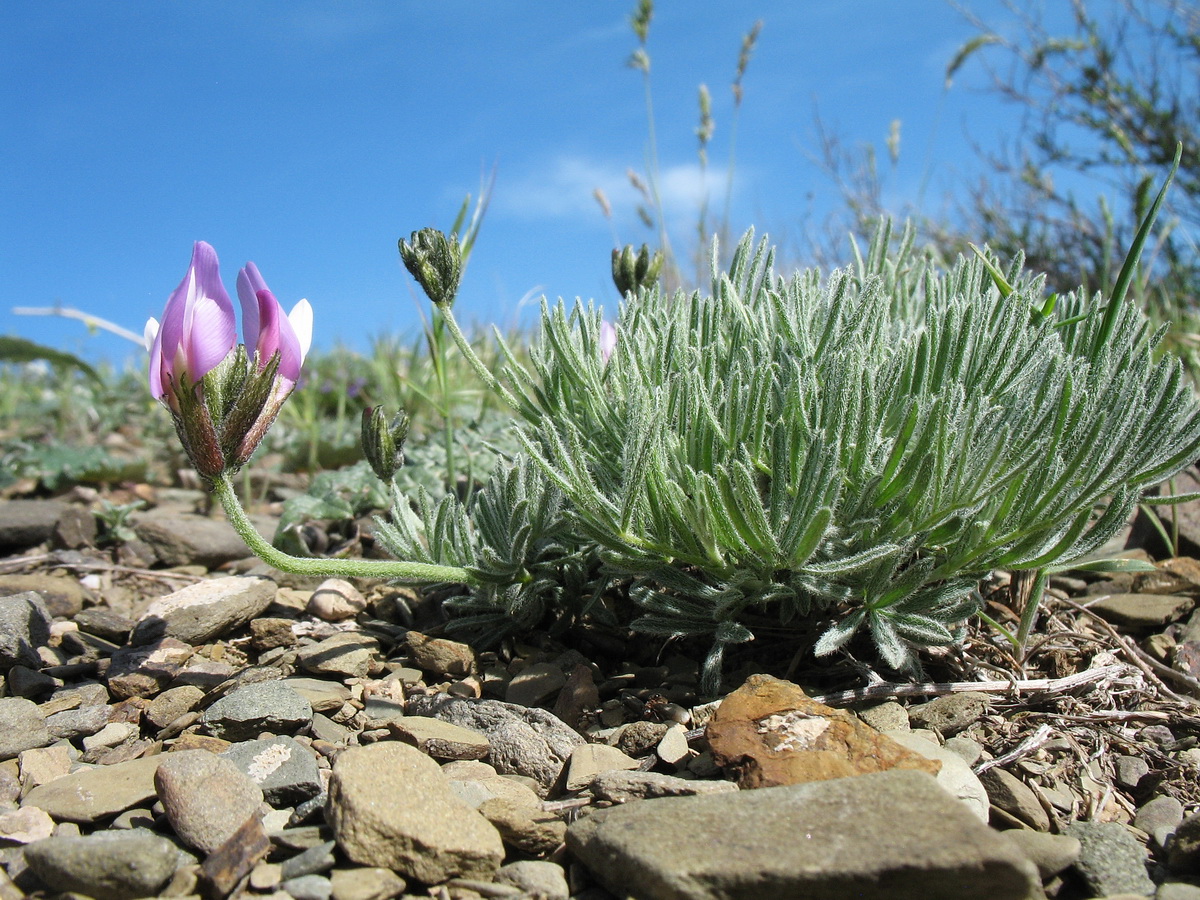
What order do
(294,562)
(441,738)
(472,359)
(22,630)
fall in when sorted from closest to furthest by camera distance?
(294,562), (441,738), (472,359), (22,630)

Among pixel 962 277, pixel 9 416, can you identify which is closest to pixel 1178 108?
pixel 962 277

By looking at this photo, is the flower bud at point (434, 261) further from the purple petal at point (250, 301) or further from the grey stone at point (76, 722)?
the grey stone at point (76, 722)

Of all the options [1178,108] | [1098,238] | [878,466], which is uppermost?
[1178,108]

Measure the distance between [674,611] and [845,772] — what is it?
541mm

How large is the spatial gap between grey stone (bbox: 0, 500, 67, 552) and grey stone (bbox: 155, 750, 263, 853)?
2.47 metres

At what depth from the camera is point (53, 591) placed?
3.08m

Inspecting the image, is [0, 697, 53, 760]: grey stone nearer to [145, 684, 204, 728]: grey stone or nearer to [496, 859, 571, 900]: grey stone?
[145, 684, 204, 728]: grey stone

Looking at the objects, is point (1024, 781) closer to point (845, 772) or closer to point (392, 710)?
point (845, 772)

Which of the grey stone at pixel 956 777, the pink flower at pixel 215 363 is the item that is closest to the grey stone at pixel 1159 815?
the grey stone at pixel 956 777

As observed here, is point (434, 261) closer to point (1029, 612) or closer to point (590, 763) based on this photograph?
point (590, 763)

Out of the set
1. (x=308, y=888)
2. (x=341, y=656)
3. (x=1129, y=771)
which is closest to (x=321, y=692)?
(x=341, y=656)

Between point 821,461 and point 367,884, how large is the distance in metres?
1.05

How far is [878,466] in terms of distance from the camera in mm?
2039

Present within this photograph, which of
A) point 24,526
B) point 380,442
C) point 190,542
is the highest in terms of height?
point 380,442
